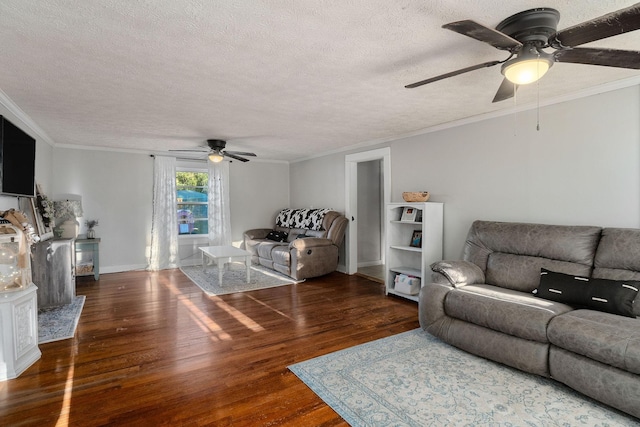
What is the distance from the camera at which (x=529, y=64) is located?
5.71 feet

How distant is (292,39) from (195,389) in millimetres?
2325

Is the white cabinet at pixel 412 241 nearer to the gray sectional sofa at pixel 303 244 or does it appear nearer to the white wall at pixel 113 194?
the gray sectional sofa at pixel 303 244

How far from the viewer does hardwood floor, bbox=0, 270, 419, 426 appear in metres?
1.97

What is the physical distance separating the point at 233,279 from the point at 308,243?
1.32 metres

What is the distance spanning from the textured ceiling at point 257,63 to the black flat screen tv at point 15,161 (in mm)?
325

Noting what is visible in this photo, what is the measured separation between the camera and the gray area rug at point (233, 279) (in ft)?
15.6

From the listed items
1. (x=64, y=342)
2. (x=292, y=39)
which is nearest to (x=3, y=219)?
(x=64, y=342)

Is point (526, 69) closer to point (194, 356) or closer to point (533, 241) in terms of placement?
point (533, 241)

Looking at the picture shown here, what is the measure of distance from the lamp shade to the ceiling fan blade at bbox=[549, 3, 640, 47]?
19.8 ft

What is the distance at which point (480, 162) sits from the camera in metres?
3.84

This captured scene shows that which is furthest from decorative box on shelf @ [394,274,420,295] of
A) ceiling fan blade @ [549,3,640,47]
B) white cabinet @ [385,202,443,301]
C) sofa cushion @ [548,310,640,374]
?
ceiling fan blade @ [549,3,640,47]

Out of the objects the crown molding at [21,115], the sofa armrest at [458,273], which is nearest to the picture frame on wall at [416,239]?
the sofa armrest at [458,273]

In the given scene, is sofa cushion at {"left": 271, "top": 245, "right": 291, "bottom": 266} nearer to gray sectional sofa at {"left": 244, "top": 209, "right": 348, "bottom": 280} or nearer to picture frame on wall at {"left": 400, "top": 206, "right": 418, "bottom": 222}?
gray sectional sofa at {"left": 244, "top": 209, "right": 348, "bottom": 280}

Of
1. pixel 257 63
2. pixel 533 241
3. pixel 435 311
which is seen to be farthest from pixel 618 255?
pixel 257 63
